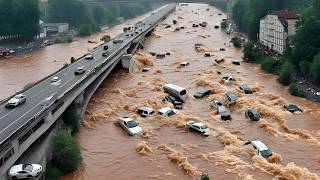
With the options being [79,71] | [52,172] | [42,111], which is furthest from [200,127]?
[79,71]

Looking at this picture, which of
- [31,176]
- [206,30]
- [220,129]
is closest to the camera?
[31,176]

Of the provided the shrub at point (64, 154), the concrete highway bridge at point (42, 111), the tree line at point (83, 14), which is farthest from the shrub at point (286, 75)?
the tree line at point (83, 14)

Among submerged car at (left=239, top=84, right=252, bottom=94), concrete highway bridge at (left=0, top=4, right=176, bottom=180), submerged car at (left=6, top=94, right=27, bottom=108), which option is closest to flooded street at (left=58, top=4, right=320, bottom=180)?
submerged car at (left=239, top=84, right=252, bottom=94)

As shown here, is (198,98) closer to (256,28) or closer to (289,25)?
(289,25)

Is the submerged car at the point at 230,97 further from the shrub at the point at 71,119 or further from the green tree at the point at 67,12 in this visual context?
the green tree at the point at 67,12

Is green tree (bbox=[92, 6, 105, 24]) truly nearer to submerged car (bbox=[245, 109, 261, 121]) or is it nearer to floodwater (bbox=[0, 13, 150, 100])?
floodwater (bbox=[0, 13, 150, 100])

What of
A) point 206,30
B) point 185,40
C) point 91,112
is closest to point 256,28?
point 185,40
